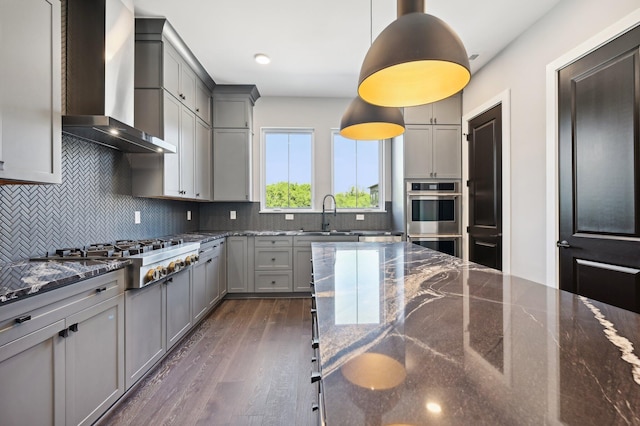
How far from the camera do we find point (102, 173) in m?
2.42

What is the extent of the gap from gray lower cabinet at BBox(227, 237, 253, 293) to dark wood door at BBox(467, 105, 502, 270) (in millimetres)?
2836

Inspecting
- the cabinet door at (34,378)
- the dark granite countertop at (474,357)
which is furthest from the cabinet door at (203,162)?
the dark granite countertop at (474,357)

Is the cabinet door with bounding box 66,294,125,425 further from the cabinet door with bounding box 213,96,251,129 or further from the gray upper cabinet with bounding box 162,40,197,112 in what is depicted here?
the cabinet door with bounding box 213,96,251,129

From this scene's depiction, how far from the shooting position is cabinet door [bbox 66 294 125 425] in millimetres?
1436

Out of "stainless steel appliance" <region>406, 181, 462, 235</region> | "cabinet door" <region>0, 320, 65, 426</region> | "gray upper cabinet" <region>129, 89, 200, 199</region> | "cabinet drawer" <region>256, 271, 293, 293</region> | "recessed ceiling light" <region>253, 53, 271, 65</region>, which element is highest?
"recessed ceiling light" <region>253, 53, 271, 65</region>

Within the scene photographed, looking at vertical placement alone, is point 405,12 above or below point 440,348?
above

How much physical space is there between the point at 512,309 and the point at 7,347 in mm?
1803

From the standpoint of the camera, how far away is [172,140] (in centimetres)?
292

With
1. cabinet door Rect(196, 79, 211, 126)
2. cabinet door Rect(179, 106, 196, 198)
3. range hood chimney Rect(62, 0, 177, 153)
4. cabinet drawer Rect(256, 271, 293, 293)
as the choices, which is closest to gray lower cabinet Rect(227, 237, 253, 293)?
cabinet drawer Rect(256, 271, 293, 293)

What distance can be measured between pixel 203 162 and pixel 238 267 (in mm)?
1407

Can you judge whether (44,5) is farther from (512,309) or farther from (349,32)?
(512,309)

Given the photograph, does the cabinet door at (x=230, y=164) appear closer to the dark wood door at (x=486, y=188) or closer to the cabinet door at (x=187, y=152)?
the cabinet door at (x=187, y=152)

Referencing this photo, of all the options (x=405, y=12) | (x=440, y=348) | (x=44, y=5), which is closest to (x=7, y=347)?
(x=440, y=348)

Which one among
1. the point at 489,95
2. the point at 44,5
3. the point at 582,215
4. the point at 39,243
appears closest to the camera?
the point at 44,5
